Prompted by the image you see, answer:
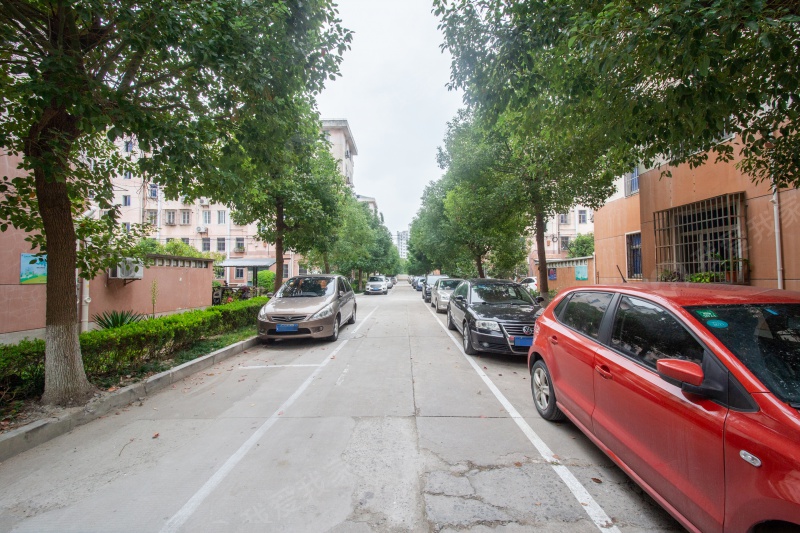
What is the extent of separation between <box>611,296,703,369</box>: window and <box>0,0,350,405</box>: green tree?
4.72 metres

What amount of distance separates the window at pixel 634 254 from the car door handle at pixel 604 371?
10.2 meters

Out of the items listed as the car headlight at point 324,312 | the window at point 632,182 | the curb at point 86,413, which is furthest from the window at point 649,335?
the window at point 632,182

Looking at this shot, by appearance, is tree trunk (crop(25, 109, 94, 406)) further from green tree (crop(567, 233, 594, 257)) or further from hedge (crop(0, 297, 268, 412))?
green tree (crop(567, 233, 594, 257))

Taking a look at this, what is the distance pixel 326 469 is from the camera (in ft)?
10.6

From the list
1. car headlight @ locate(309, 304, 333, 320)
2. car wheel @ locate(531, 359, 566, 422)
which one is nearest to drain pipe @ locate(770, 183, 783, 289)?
car wheel @ locate(531, 359, 566, 422)

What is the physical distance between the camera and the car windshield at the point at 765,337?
197 cm

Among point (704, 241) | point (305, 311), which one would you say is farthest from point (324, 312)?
point (704, 241)

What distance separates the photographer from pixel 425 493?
287 cm

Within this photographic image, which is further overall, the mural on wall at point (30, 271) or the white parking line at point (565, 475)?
the mural on wall at point (30, 271)

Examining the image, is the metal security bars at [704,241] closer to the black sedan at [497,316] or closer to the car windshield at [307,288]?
the black sedan at [497,316]

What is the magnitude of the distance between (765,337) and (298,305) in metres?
8.28

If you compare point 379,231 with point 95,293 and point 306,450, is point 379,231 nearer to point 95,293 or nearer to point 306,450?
point 95,293

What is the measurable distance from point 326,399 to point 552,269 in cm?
1627

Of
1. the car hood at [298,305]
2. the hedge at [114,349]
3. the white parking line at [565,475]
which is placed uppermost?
the car hood at [298,305]
